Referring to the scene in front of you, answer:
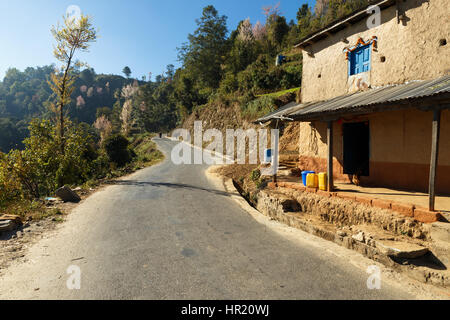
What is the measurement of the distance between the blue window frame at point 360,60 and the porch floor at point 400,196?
4.23 m

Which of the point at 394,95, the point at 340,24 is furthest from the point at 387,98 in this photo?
the point at 340,24

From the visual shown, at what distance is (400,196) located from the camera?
652 cm

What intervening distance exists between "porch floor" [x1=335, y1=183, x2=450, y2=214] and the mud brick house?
44 centimetres

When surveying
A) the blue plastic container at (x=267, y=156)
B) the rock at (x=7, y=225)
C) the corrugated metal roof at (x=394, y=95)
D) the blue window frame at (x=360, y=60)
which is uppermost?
the blue window frame at (x=360, y=60)

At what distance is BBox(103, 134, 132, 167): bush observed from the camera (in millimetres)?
21391

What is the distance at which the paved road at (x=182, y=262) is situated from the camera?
3846 mm

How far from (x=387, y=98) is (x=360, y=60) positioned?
3.68m

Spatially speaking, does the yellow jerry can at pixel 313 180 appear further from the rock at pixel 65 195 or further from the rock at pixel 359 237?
the rock at pixel 65 195

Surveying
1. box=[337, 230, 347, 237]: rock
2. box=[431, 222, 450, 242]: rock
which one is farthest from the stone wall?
box=[337, 230, 347, 237]: rock

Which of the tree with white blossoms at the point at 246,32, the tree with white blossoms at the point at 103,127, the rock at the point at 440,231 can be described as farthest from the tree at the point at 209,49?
the rock at the point at 440,231

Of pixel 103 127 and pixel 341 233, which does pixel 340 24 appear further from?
pixel 103 127
